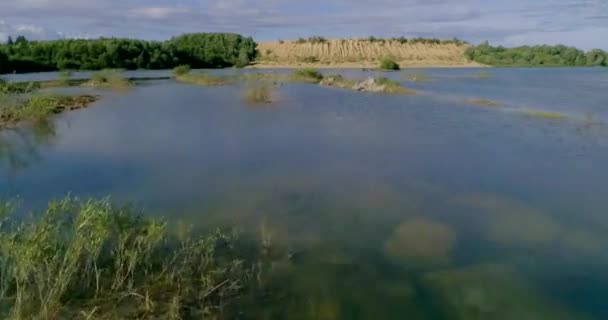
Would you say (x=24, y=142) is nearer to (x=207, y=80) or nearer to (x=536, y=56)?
(x=207, y=80)

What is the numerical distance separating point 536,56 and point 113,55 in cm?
8042

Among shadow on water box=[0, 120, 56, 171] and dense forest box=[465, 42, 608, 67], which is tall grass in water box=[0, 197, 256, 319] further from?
dense forest box=[465, 42, 608, 67]

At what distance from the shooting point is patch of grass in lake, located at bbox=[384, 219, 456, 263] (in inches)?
373

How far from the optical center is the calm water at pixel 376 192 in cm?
822

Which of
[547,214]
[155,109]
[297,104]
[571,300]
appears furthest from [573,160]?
[155,109]

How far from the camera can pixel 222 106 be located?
99.0ft

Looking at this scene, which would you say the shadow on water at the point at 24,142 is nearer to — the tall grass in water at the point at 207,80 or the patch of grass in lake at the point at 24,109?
the patch of grass in lake at the point at 24,109

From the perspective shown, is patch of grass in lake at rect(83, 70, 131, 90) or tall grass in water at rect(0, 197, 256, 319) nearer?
tall grass in water at rect(0, 197, 256, 319)

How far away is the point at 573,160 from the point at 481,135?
4756 millimetres

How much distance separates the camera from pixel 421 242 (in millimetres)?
10102

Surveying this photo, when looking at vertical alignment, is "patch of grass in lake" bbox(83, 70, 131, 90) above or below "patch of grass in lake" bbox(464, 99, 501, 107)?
above

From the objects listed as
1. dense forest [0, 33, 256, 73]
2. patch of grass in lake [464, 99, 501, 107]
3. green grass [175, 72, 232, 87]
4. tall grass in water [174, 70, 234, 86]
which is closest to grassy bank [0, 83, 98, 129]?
green grass [175, 72, 232, 87]

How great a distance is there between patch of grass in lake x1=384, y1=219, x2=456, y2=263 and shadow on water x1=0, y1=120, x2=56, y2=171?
12054 millimetres

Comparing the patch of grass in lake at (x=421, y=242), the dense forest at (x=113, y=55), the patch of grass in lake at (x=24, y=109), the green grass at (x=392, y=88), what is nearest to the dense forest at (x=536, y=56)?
the dense forest at (x=113, y=55)
